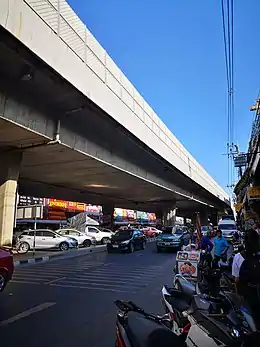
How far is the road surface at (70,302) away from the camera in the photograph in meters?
5.45

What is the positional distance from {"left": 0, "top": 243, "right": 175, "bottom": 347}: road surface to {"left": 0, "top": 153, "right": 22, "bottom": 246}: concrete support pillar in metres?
3.06

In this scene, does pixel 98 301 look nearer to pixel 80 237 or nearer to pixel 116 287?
pixel 116 287

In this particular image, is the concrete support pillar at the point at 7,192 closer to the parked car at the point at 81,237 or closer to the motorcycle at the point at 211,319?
the parked car at the point at 81,237

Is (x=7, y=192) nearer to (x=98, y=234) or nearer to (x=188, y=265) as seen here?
Answer: (x=188, y=265)

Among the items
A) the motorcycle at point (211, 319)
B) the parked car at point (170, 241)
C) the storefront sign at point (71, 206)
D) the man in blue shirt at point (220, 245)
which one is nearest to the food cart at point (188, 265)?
the man in blue shirt at point (220, 245)

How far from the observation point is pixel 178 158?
27.5 m

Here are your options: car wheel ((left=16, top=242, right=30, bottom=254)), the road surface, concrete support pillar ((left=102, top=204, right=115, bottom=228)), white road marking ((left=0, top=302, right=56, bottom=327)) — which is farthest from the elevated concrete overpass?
concrete support pillar ((left=102, top=204, right=115, bottom=228))

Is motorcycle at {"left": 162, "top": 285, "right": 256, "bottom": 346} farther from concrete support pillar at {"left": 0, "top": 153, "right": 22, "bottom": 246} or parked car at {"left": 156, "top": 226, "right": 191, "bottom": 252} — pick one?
parked car at {"left": 156, "top": 226, "right": 191, "bottom": 252}

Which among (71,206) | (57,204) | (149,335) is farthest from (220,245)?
(71,206)

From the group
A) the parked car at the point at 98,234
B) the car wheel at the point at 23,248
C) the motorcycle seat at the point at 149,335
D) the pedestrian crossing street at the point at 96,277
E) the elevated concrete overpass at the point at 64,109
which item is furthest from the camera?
the parked car at the point at 98,234

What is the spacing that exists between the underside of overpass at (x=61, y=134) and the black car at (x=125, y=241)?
4131mm

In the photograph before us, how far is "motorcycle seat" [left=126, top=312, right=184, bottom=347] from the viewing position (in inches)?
97.8

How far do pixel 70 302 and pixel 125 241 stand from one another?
1518 cm

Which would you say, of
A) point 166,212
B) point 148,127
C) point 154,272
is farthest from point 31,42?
point 166,212
